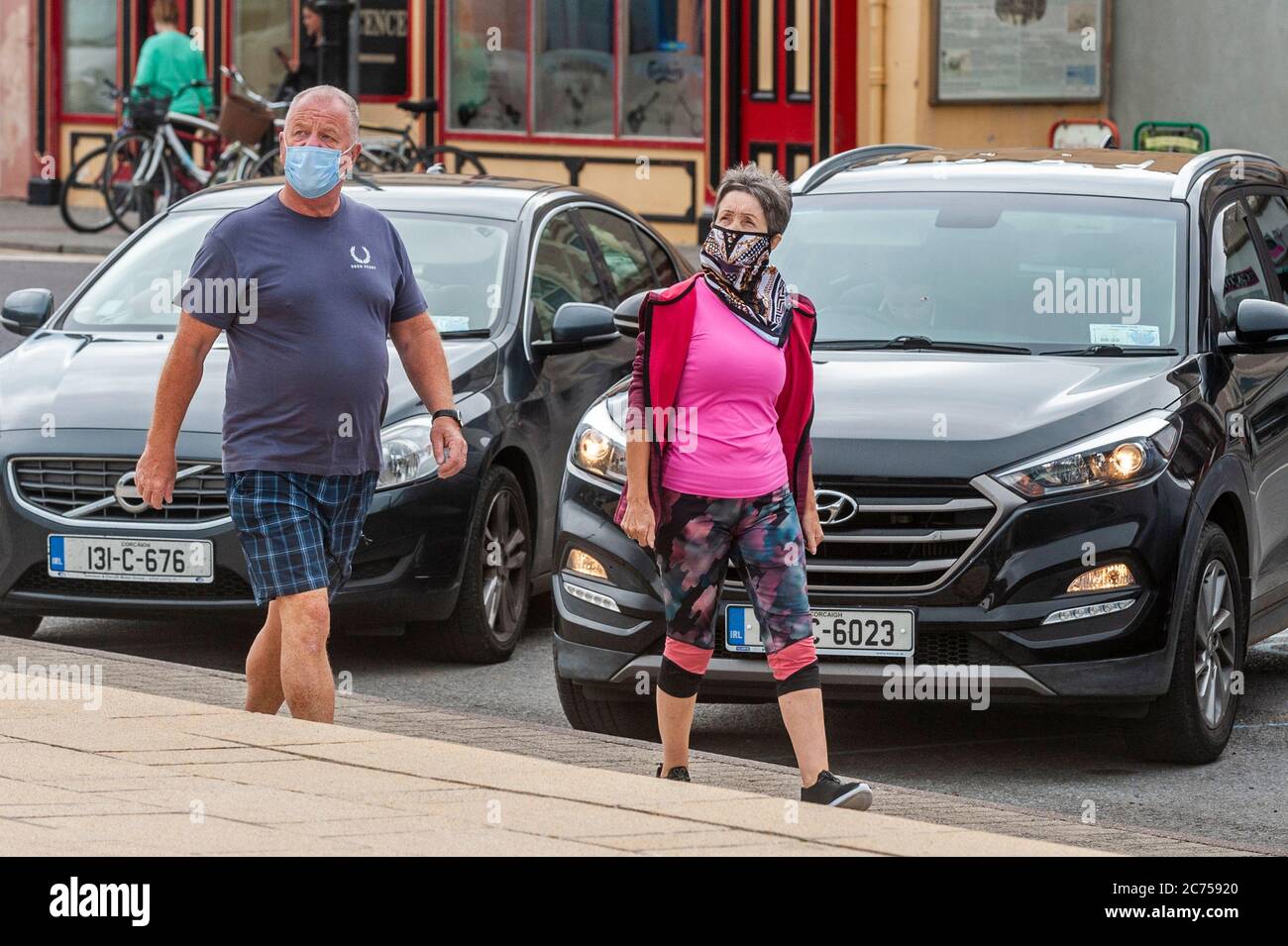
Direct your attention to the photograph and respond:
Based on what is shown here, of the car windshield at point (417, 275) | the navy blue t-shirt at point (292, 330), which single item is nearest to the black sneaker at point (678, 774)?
the navy blue t-shirt at point (292, 330)

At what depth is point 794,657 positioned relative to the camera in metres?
6.02

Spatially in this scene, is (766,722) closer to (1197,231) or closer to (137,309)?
(1197,231)

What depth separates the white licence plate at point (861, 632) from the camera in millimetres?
6797

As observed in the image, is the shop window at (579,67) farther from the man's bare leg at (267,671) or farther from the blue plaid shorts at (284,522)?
the blue plaid shorts at (284,522)

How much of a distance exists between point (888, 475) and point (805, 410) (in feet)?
2.22

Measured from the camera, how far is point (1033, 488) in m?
6.80

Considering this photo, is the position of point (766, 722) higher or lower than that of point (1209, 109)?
lower

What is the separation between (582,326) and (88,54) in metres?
20.9

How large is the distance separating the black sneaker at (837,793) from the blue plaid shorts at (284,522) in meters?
1.36

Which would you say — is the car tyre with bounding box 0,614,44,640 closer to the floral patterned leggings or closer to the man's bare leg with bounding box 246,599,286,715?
the man's bare leg with bounding box 246,599,286,715

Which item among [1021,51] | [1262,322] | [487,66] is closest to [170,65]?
[487,66]

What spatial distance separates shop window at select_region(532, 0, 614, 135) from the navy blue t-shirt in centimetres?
1836

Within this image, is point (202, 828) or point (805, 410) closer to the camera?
point (202, 828)
